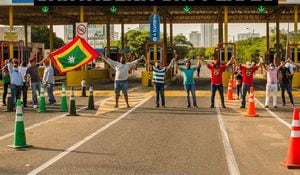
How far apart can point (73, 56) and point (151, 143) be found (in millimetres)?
10364

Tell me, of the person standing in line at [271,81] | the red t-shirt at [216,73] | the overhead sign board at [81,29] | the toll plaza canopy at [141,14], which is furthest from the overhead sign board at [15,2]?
the person standing in line at [271,81]

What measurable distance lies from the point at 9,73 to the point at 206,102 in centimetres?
811

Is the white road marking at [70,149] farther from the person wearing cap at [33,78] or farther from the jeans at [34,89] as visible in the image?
the person wearing cap at [33,78]

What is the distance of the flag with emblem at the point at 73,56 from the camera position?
2116 centimetres

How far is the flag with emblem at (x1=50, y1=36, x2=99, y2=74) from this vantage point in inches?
833

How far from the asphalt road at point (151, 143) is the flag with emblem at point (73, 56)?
9.89ft

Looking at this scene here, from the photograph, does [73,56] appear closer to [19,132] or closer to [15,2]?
[19,132]

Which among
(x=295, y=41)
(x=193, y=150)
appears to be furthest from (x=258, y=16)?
(x=193, y=150)

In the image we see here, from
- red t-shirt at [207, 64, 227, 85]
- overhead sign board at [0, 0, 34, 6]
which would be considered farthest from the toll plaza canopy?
red t-shirt at [207, 64, 227, 85]

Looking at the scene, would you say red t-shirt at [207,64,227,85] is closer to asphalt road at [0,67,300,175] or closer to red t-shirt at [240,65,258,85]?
red t-shirt at [240,65,258,85]

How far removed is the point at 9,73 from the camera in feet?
67.8

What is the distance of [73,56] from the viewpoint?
21.5 metres

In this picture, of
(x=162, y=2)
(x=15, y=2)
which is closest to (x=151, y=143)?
(x=162, y=2)

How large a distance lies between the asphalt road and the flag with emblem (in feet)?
9.89
